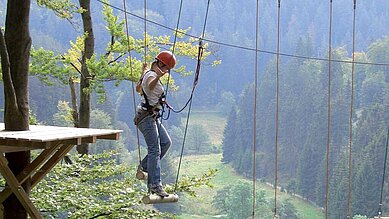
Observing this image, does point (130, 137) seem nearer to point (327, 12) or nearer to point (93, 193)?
point (327, 12)

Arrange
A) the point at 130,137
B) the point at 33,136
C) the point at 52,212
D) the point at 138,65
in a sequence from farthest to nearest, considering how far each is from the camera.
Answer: the point at 130,137
the point at 138,65
the point at 52,212
the point at 33,136

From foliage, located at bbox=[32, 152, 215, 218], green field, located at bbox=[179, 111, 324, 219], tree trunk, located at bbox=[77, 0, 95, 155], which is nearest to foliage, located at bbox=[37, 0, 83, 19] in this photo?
tree trunk, located at bbox=[77, 0, 95, 155]

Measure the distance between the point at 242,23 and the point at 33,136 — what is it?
54290mm

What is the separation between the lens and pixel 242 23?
58344 mm

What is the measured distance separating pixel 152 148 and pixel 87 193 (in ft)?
11.1

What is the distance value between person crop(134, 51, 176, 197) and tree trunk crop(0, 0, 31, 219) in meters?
1.26

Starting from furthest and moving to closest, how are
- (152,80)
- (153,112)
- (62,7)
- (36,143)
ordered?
(62,7) → (153,112) → (152,80) → (36,143)

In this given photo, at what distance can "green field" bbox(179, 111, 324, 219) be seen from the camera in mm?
40438

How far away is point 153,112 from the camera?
16.5 ft

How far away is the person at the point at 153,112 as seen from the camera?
16.3ft

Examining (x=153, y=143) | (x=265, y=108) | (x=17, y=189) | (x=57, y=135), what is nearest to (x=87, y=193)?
(x=17, y=189)

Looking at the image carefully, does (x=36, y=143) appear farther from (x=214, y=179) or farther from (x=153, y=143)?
(x=214, y=179)

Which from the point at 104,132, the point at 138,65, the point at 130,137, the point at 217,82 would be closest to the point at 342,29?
the point at 217,82

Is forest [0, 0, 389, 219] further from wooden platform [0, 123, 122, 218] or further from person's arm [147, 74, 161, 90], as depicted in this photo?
person's arm [147, 74, 161, 90]
